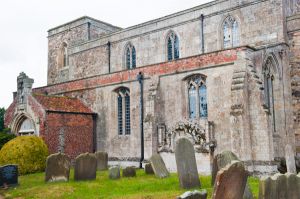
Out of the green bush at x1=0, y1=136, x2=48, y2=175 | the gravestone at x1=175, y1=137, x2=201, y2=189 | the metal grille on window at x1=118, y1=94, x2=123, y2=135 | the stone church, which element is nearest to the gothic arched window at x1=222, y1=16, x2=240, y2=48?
the stone church

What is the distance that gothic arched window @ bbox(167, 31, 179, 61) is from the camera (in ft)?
86.6

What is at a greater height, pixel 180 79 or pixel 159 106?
pixel 180 79

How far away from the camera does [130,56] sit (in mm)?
29375

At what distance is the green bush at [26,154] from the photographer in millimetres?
17906

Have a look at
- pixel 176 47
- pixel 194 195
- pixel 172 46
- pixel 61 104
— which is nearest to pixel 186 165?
pixel 194 195

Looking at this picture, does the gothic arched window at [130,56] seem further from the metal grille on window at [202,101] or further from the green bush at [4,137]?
the green bush at [4,137]

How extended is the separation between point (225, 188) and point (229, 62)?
10.8 m

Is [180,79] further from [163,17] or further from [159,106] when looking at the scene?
[163,17]

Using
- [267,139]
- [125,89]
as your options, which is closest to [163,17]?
[125,89]

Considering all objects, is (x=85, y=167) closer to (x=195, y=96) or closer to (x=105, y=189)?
(x=105, y=189)

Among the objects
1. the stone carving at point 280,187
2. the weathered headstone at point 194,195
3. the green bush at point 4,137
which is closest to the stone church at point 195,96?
the green bush at point 4,137

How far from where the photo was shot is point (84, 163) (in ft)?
49.6

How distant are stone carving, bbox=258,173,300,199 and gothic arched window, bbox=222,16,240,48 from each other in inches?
620

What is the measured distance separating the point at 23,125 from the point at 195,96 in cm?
1138
